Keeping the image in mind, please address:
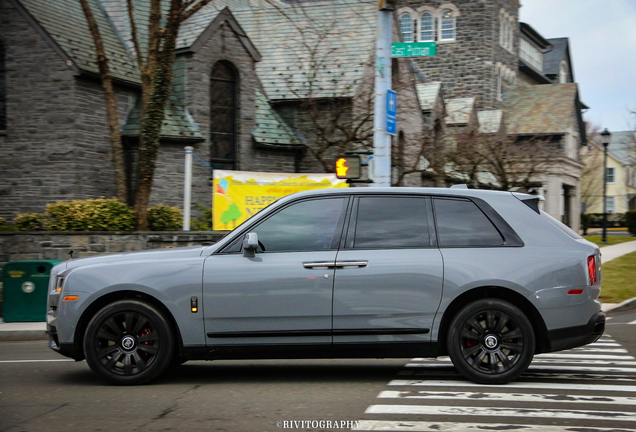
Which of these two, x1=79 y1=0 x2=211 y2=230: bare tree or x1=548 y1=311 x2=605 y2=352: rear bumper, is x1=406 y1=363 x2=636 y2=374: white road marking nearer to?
x1=548 y1=311 x2=605 y2=352: rear bumper

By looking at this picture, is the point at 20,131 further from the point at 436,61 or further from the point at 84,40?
the point at 436,61

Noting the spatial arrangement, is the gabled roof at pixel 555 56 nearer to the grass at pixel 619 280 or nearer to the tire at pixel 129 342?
the grass at pixel 619 280

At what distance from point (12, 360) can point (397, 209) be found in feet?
16.8

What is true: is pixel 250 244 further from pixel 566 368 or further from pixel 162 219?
pixel 162 219

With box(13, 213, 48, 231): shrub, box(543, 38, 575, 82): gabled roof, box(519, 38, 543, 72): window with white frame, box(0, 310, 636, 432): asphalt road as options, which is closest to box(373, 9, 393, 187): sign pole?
box(0, 310, 636, 432): asphalt road

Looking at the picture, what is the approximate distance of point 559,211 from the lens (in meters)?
42.8

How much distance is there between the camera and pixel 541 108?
150 feet

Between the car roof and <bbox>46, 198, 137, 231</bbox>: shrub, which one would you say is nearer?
the car roof

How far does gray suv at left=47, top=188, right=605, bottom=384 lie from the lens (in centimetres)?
609

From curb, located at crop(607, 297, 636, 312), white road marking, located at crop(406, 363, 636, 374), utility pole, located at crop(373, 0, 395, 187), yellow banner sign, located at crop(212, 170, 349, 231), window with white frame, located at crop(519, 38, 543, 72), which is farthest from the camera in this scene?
window with white frame, located at crop(519, 38, 543, 72)

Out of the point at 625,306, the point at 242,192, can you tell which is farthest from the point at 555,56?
the point at 625,306

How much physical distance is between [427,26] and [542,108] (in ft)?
30.9

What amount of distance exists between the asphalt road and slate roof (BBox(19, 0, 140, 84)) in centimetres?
1370

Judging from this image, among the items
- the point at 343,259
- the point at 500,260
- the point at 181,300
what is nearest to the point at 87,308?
the point at 181,300
